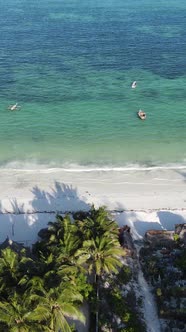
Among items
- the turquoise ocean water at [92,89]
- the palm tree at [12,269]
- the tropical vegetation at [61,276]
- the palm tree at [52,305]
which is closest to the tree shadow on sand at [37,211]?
the tropical vegetation at [61,276]

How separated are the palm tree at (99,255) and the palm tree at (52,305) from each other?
3.59 m

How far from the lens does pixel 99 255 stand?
26.6 m

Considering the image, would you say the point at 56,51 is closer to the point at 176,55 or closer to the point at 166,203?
the point at 176,55

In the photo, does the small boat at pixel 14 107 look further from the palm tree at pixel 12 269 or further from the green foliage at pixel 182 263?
the green foliage at pixel 182 263

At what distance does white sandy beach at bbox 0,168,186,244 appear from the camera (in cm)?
3494

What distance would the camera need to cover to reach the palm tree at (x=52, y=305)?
21.8 m

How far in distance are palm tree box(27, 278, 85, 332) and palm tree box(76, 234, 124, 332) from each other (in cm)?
359

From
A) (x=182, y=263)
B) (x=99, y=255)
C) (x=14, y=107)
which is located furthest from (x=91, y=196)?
(x=14, y=107)

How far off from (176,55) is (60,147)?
38446 mm

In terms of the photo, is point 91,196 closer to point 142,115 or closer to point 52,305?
point 52,305

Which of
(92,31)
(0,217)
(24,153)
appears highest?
(92,31)

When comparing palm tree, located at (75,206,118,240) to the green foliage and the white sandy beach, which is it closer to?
the green foliage

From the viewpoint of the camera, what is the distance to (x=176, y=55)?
7588 cm

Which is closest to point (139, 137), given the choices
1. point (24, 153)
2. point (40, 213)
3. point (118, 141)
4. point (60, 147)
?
point (118, 141)
